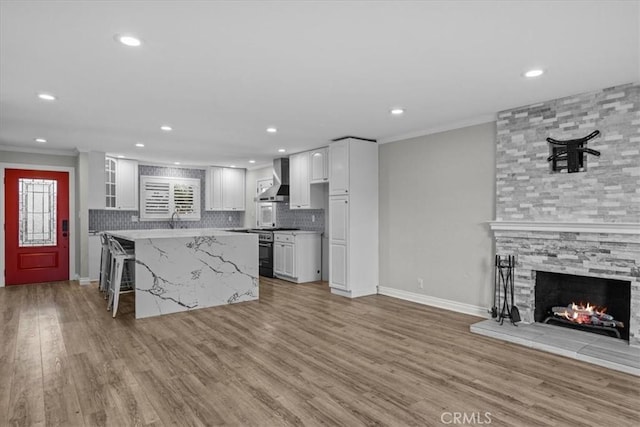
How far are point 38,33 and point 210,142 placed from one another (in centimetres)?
378

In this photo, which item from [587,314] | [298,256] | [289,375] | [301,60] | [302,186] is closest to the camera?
[301,60]

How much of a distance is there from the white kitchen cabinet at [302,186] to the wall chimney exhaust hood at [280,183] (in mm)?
266

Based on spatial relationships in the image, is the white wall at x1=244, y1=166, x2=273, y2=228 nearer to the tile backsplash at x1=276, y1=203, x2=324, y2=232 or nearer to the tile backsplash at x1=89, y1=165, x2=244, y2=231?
the tile backsplash at x1=89, y1=165, x2=244, y2=231

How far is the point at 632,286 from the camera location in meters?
3.44

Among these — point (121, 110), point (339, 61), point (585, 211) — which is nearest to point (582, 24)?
point (339, 61)

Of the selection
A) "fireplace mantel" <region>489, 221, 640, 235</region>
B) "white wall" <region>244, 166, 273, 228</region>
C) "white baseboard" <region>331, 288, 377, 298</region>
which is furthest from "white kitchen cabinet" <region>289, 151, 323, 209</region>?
"fireplace mantel" <region>489, 221, 640, 235</region>

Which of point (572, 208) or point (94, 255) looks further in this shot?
point (94, 255)

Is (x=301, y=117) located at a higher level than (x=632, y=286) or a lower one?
higher

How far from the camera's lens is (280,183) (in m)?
7.70

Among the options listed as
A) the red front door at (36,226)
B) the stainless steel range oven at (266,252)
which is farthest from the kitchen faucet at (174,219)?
the stainless steel range oven at (266,252)

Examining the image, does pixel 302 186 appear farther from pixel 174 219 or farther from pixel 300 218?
pixel 174 219

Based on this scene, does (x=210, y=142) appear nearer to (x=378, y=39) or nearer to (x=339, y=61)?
(x=339, y=61)

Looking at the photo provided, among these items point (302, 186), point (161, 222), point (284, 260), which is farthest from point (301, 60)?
point (161, 222)

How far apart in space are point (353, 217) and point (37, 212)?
19.0 feet
